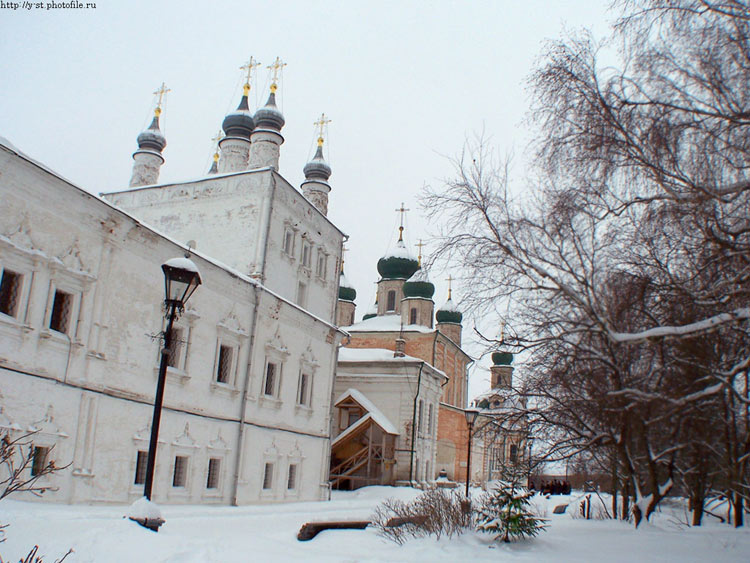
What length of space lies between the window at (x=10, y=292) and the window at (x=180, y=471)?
5.81 metres

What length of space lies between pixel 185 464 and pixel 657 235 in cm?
1217

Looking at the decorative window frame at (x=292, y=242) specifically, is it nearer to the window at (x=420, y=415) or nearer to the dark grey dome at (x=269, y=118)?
the dark grey dome at (x=269, y=118)

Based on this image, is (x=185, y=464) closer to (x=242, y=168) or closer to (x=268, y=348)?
(x=268, y=348)

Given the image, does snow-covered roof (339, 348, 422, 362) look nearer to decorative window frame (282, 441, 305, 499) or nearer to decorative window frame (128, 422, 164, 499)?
decorative window frame (282, 441, 305, 499)

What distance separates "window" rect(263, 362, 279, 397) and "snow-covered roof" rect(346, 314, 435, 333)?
21663 mm

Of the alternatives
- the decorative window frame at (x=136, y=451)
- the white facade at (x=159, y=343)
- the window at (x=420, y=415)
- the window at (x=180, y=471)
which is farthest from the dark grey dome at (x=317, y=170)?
the decorative window frame at (x=136, y=451)

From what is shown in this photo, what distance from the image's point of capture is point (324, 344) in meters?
24.7

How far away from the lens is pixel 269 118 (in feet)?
79.1

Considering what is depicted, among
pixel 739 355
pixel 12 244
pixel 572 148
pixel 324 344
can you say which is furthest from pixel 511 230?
pixel 324 344

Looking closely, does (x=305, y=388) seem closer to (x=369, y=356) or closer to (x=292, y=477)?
(x=292, y=477)

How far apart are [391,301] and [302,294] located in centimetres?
2381

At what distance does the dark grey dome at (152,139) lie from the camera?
25.8 meters

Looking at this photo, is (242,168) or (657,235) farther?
(242,168)

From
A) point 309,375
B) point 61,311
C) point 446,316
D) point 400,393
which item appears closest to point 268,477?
point 309,375
